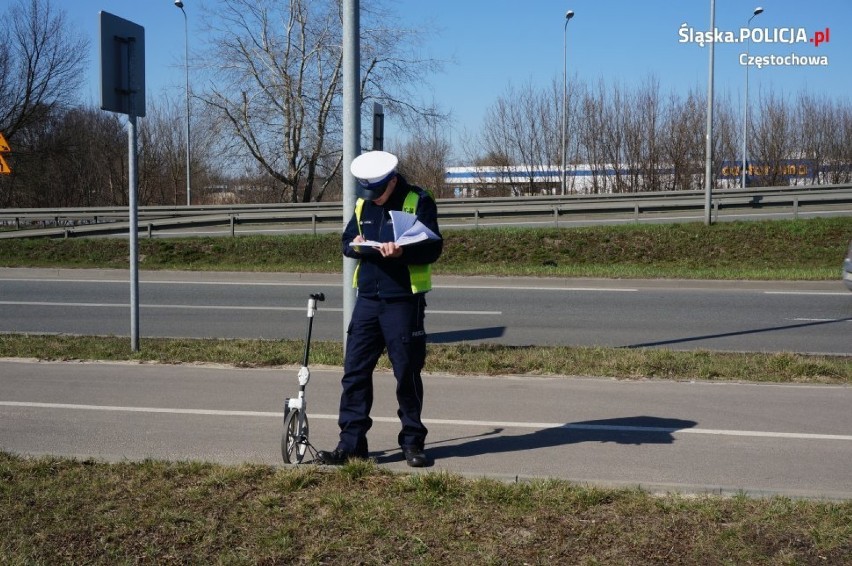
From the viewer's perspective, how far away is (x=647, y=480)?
16.6ft

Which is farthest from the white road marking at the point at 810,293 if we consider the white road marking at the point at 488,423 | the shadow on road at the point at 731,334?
the white road marking at the point at 488,423

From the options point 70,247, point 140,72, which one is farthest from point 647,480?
point 70,247

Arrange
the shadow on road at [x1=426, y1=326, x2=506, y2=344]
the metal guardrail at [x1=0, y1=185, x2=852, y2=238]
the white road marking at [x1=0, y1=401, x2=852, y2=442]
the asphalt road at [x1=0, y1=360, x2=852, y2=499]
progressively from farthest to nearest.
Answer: the metal guardrail at [x1=0, y1=185, x2=852, y2=238] < the shadow on road at [x1=426, y1=326, x2=506, y2=344] < the white road marking at [x1=0, y1=401, x2=852, y2=442] < the asphalt road at [x1=0, y1=360, x2=852, y2=499]

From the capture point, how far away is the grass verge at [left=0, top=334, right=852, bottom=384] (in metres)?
8.27

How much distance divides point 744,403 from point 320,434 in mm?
3454

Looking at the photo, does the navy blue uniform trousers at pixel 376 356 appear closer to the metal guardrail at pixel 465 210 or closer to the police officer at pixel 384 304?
the police officer at pixel 384 304

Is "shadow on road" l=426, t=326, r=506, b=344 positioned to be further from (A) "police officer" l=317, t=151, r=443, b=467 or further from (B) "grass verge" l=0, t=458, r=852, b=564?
(B) "grass verge" l=0, t=458, r=852, b=564

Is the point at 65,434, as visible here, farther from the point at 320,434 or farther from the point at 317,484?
the point at 317,484

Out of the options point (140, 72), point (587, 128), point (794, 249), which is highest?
point (587, 128)

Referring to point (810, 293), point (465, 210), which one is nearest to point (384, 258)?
point (810, 293)

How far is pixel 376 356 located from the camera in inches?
213

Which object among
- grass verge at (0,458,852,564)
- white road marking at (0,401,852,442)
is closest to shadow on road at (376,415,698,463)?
white road marking at (0,401,852,442)

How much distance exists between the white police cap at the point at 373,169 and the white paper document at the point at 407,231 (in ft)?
0.67

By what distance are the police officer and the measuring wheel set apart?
120 mm
